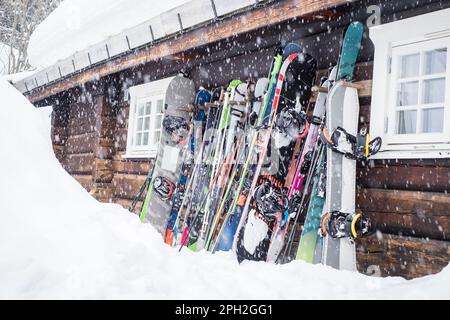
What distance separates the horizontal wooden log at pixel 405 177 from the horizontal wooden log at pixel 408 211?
48mm

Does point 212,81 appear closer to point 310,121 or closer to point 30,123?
point 310,121

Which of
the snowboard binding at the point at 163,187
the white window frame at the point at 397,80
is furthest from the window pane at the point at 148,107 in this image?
the white window frame at the point at 397,80

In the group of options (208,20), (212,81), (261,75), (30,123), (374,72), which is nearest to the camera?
(30,123)

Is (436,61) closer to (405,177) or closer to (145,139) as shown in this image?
(405,177)

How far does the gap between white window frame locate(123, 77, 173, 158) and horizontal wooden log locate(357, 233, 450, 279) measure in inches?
135

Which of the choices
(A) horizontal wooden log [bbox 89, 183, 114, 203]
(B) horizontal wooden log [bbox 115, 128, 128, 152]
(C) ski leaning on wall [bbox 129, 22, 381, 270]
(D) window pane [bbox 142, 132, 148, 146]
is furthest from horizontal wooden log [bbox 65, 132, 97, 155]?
(C) ski leaning on wall [bbox 129, 22, 381, 270]

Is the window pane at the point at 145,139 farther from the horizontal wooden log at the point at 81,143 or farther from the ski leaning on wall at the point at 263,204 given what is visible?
the ski leaning on wall at the point at 263,204

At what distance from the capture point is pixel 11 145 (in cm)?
279

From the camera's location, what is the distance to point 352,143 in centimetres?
354

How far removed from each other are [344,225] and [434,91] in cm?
125

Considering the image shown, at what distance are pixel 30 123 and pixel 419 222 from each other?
115 inches

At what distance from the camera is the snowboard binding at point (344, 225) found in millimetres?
3324

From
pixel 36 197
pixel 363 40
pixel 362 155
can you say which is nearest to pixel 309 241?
pixel 362 155

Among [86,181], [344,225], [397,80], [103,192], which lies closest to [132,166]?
[103,192]
